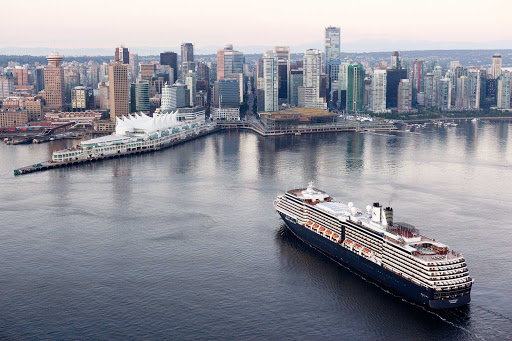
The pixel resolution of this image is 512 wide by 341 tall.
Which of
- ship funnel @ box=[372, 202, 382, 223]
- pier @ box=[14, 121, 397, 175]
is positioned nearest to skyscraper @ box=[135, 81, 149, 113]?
pier @ box=[14, 121, 397, 175]

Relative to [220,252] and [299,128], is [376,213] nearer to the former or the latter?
[220,252]

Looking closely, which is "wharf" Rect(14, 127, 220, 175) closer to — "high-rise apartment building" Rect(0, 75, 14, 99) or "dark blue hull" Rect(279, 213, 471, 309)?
"dark blue hull" Rect(279, 213, 471, 309)

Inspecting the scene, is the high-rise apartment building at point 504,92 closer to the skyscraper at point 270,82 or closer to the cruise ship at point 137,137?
the skyscraper at point 270,82

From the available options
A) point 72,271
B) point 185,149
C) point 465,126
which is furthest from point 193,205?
point 465,126

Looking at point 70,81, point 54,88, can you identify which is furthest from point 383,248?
point 70,81

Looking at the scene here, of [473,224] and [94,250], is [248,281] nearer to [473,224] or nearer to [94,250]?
[94,250]
